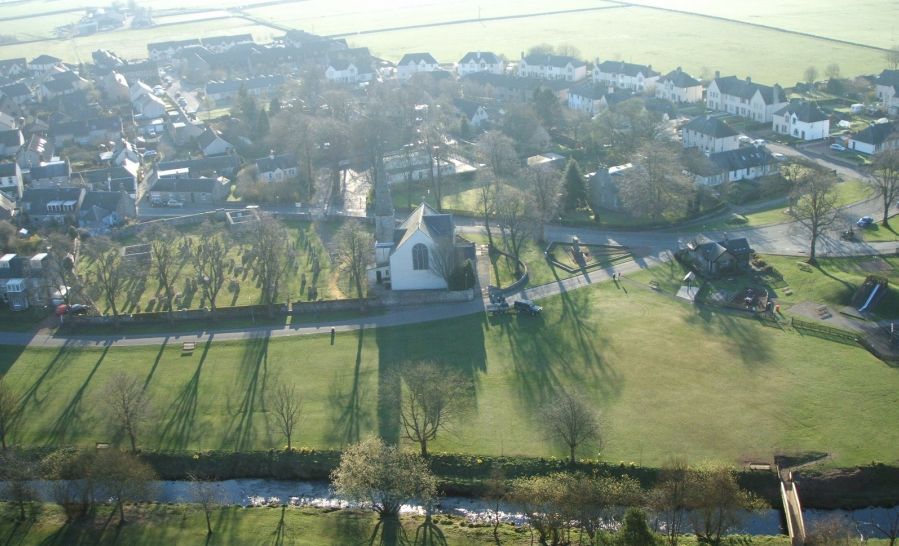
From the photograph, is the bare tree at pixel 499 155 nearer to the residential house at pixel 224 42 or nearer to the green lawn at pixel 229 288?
the green lawn at pixel 229 288

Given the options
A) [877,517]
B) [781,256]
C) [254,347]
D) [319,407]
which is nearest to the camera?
[877,517]

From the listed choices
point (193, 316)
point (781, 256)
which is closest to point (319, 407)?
point (193, 316)

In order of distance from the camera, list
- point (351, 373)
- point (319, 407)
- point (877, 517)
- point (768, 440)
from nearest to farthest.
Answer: point (877, 517)
point (768, 440)
point (319, 407)
point (351, 373)

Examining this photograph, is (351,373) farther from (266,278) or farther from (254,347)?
(266,278)

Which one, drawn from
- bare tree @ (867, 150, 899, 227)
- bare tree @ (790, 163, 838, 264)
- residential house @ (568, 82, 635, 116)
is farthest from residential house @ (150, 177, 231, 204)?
bare tree @ (867, 150, 899, 227)

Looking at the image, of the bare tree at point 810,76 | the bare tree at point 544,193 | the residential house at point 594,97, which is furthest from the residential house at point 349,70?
the bare tree at point 544,193

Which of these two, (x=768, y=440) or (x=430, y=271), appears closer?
(x=768, y=440)
